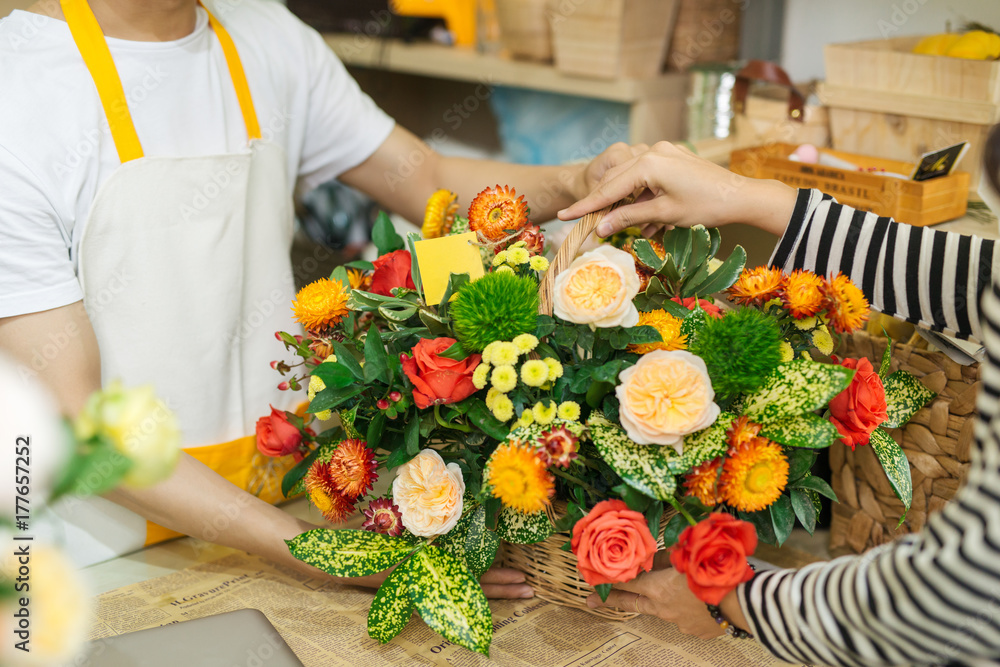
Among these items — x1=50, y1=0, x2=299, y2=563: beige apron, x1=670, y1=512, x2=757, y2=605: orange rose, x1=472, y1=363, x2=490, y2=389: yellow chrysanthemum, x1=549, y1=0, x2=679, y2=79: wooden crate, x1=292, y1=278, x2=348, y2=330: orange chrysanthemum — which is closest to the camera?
x1=670, y1=512, x2=757, y2=605: orange rose

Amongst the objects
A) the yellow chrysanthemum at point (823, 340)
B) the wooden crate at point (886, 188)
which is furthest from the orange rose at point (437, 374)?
the wooden crate at point (886, 188)

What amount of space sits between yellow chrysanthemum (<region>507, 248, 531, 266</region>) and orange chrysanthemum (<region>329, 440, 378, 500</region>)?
0.78ft

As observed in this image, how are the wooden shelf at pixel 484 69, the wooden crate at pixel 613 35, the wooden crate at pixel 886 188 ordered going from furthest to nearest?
1. the wooden shelf at pixel 484 69
2. the wooden crate at pixel 613 35
3. the wooden crate at pixel 886 188

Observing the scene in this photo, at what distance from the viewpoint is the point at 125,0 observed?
90cm

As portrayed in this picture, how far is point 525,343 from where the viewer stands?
0.68m

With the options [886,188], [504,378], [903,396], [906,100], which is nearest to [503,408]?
[504,378]

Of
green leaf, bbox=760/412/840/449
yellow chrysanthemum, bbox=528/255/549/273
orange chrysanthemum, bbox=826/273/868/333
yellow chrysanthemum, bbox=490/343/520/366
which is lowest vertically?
green leaf, bbox=760/412/840/449

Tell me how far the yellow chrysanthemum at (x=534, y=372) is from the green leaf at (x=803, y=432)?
21 centimetres

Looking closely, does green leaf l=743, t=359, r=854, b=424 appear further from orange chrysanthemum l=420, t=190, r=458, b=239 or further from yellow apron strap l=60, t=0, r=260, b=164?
yellow apron strap l=60, t=0, r=260, b=164

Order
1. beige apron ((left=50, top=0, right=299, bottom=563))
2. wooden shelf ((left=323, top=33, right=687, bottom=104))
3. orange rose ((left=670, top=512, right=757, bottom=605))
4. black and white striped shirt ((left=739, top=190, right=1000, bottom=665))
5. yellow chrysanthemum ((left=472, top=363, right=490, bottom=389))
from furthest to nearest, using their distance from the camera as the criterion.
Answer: wooden shelf ((left=323, top=33, right=687, bottom=104)) < beige apron ((left=50, top=0, right=299, bottom=563)) < yellow chrysanthemum ((left=472, top=363, right=490, bottom=389)) < orange rose ((left=670, top=512, right=757, bottom=605)) < black and white striped shirt ((left=739, top=190, right=1000, bottom=665))

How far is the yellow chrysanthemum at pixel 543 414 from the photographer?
2.24 feet

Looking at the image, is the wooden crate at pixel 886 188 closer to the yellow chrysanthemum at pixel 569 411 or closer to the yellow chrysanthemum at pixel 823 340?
the yellow chrysanthemum at pixel 823 340

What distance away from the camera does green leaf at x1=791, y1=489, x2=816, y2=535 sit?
0.73m

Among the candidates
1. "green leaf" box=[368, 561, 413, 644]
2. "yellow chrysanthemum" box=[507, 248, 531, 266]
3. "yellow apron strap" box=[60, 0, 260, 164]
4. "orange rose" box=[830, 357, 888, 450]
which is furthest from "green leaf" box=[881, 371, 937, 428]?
"yellow apron strap" box=[60, 0, 260, 164]
